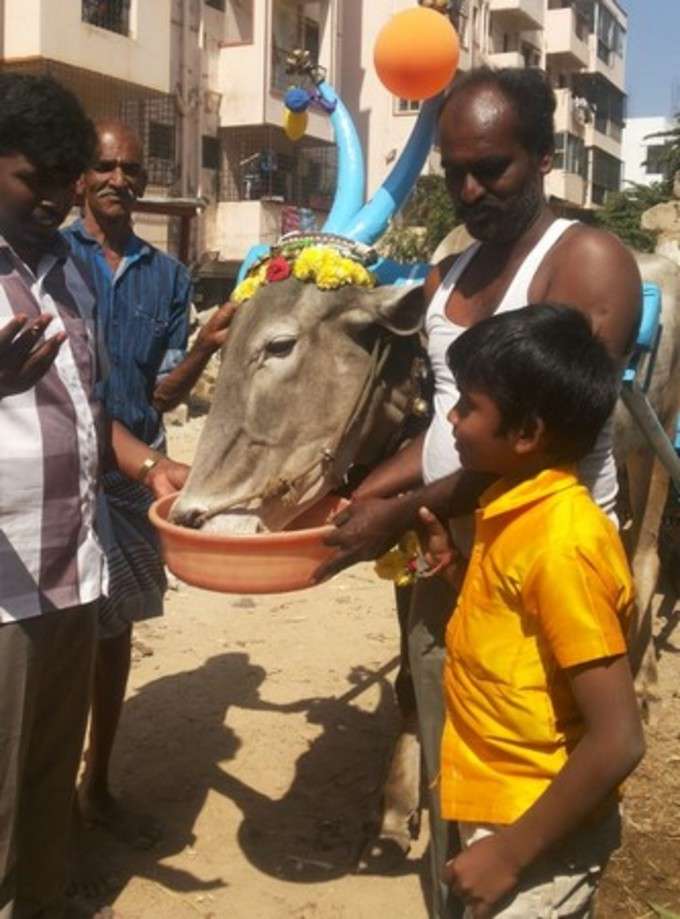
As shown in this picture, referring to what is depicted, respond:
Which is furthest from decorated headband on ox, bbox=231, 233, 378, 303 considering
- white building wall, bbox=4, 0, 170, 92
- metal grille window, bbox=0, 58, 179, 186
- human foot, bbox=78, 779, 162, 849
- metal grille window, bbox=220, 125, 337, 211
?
metal grille window, bbox=220, 125, 337, 211

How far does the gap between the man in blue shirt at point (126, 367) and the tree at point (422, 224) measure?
36.0 ft

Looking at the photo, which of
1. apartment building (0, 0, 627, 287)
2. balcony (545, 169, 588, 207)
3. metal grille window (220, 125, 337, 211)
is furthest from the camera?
balcony (545, 169, 588, 207)

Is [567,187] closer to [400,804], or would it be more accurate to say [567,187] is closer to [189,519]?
[400,804]

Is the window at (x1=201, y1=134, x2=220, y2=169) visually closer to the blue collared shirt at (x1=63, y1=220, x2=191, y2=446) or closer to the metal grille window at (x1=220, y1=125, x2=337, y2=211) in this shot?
the metal grille window at (x1=220, y1=125, x2=337, y2=211)

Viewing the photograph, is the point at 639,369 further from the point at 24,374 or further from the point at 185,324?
the point at 24,374

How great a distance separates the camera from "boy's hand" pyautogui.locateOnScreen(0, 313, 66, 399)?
2129mm

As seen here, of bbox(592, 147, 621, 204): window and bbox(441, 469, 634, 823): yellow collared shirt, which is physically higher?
bbox(592, 147, 621, 204): window

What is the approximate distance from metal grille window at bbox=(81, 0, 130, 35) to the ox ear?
17.8 metres

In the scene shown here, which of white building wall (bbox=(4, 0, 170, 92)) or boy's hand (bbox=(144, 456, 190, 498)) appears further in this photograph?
white building wall (bbox=(4, 0, 170, 92))

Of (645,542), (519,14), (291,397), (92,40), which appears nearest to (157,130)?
(92,40)

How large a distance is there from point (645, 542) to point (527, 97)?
10.7 feet

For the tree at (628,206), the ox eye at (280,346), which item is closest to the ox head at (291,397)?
the ox eye at (280,346)

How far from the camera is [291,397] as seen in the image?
9.48 ft

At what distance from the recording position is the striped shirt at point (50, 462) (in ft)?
7.93
